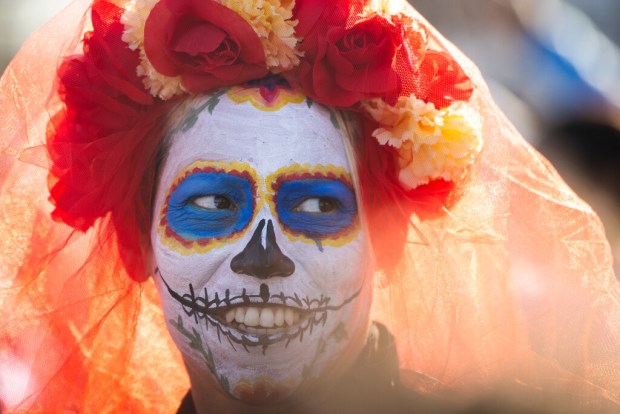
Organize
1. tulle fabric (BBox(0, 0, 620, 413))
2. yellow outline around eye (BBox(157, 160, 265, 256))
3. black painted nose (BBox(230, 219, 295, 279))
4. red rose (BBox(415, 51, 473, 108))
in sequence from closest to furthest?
1. black painted nose (BBox(230, 219, 295, 279))
2. yellow outline around eye (BBox(157, 160, 265, 256))
3. red rose (BBox(415, 51, 473, 108))
4. tulle fabric (BBox(0, 0, 620, 413))

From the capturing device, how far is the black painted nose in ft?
7.50

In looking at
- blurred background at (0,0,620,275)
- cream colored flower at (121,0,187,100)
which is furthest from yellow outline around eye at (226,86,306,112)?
blurred background at (0,0,620,275)

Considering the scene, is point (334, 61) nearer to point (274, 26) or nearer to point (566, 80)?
point (274, 26)

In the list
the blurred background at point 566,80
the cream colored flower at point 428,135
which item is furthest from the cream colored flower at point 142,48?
the blurred background at point 566,80

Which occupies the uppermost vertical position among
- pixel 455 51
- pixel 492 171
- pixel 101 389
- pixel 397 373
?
pixel 455 51

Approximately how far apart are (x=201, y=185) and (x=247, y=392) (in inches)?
25.8

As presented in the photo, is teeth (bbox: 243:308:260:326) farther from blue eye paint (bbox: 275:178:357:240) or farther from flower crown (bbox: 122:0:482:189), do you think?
flower crown (bbox: 122:0:482:189)

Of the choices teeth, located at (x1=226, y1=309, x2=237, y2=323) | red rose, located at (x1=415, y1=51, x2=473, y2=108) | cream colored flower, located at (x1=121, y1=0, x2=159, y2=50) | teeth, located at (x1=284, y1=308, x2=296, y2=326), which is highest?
red rose, located at (x1=415, y1=51, x2=473, y2=108)

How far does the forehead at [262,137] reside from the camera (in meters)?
2.43

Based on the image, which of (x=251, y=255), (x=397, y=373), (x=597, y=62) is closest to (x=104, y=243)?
(x=251, y=255)

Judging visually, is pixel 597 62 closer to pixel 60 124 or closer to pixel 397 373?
pixel 397 373

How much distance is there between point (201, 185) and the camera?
2.46m

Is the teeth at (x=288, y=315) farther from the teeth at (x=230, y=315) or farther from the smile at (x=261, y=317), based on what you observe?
the teeth at (x=230, y=315)

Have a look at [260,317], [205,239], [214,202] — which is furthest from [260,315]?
[214,202]
